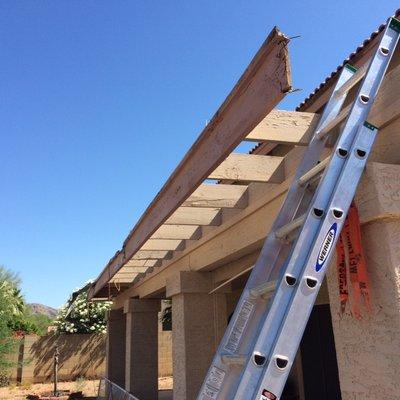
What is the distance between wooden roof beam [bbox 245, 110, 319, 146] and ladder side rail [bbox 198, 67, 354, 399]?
0.28 meters

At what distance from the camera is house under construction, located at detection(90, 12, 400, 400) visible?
9.12 ft

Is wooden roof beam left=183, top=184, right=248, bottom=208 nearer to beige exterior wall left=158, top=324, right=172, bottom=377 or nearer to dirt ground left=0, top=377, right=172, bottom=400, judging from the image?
dirt ground left=0, top=377, right=172, bottom=400

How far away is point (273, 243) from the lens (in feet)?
9.37

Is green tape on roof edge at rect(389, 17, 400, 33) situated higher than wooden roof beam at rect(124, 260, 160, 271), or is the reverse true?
green tape on roof edge at rect(389, 17, 400, 33)

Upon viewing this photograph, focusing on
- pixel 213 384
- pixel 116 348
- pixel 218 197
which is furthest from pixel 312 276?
pixel 116 348

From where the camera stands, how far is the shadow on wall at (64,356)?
20.2 metres

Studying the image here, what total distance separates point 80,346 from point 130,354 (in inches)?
451

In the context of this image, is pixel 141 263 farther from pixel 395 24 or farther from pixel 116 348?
pixel 395 24

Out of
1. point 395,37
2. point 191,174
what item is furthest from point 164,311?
point 395,37

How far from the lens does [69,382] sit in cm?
2027

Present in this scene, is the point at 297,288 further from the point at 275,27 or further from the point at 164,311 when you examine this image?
the point at 164,311

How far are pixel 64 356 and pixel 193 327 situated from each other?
16.2 meters

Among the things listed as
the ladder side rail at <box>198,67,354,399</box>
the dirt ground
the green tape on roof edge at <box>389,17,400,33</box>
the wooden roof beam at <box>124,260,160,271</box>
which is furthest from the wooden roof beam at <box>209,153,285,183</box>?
the dirt ground

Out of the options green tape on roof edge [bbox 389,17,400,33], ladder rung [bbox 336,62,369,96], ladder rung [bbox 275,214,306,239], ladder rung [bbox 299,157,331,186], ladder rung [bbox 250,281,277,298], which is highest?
green tape on roof edge [bbox 389,17,400,33]
